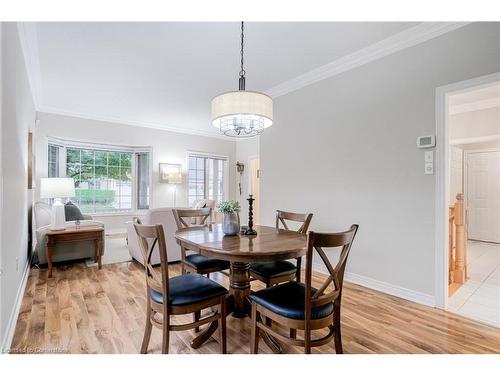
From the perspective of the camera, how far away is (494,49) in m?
2.16

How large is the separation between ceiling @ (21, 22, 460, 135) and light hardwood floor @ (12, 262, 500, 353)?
8.60ft

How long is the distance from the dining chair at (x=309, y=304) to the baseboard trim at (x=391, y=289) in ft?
4.86

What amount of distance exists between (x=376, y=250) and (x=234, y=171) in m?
5.33

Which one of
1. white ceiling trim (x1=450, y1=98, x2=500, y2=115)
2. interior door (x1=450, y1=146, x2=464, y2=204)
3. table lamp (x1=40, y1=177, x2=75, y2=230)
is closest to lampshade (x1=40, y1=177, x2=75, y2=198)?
table lamp (x1=40, y1=177, x2=75, y2=230)

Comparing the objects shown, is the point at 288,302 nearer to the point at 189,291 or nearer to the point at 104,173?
the point at 189,291

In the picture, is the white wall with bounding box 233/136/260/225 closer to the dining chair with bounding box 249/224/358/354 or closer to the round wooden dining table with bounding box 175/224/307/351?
the round wooden dining table with bounding box 175/224/307/351

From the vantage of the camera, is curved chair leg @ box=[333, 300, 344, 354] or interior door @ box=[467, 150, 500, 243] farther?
interior door @ box=[467, 150, 500, 243]

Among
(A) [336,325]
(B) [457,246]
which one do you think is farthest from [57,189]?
(B) [457,246]

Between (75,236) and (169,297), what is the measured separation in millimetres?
2486

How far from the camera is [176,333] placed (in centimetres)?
204

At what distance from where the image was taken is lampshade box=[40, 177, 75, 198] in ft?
12.3

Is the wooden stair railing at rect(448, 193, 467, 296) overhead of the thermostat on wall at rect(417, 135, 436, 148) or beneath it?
beneath

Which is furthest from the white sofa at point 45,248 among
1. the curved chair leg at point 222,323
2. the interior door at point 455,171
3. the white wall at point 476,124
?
the interior door at point 455,171
